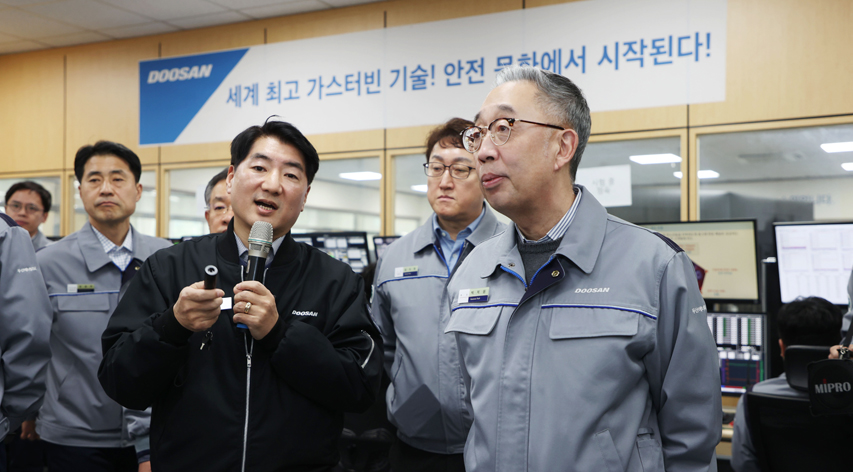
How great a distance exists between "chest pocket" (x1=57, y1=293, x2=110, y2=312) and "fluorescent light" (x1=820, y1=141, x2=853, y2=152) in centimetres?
424

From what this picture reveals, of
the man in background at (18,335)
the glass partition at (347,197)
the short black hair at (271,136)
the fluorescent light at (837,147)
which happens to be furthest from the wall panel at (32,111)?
the fluorescent light at (837,147)

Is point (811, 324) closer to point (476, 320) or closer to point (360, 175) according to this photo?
point (476, 320)

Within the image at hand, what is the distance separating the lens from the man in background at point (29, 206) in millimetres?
4270

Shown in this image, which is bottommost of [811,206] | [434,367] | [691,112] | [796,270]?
[434,367]

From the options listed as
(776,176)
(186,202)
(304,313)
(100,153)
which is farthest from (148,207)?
(776,176)

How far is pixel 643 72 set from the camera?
4418 mm

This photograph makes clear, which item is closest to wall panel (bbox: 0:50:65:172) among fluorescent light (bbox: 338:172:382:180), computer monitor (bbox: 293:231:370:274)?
fluorescent light (bbox: 338:172:382:180)

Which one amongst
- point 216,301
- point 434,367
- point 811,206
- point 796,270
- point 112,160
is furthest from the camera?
point 811,206

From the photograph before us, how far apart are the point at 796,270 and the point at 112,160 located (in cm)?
356

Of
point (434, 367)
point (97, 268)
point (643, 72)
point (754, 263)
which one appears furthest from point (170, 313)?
point (643, 72)

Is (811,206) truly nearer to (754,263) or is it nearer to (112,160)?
(754,263)

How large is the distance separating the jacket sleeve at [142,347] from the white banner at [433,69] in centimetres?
370

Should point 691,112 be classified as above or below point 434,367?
above

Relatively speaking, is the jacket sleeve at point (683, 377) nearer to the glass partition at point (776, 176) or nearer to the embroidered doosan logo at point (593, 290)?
the embroidered doosan logo at point (593, 290)
